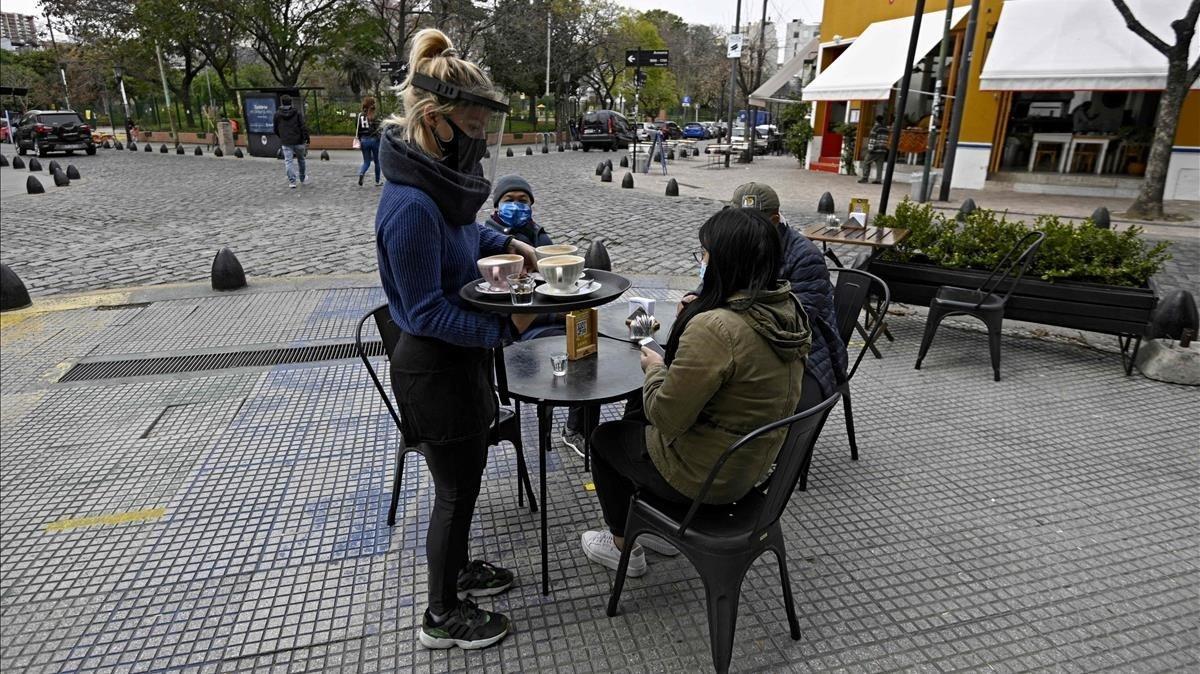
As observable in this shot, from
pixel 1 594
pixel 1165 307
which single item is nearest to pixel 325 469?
pixel 1 594

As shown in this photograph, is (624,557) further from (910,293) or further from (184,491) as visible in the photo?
(910,293)

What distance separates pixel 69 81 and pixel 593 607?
192 feet

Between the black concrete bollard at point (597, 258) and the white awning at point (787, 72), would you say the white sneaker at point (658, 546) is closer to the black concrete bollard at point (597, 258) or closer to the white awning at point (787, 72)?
the black concrete bollard at point (597, 258)

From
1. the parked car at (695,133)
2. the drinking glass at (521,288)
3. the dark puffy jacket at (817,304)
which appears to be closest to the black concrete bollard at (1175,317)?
the dark puffy jacket at (817,304)

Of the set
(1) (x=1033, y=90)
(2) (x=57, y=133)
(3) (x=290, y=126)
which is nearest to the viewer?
(3) (x=290, y=126)

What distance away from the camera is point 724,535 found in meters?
2.22

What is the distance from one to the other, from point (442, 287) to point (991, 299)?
14.8 ft

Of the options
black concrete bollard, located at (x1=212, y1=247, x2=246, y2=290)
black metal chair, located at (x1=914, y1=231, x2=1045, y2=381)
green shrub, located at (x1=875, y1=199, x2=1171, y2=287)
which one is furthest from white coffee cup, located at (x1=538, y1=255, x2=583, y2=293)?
black concrete bollard, located at (x1=212, y1=247, x2=246, y2=290)

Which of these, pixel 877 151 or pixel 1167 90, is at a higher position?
pixel 1167 90

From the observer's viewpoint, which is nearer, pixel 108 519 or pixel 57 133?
pixel 108 519

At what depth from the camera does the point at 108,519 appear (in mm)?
3219

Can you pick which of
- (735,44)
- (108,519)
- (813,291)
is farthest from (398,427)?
(735,44)

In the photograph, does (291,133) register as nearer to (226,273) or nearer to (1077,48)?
(226,273)

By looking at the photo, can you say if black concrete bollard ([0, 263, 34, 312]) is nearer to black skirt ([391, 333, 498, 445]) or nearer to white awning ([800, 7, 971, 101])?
black skirt ([391, 333, 498, 445])
